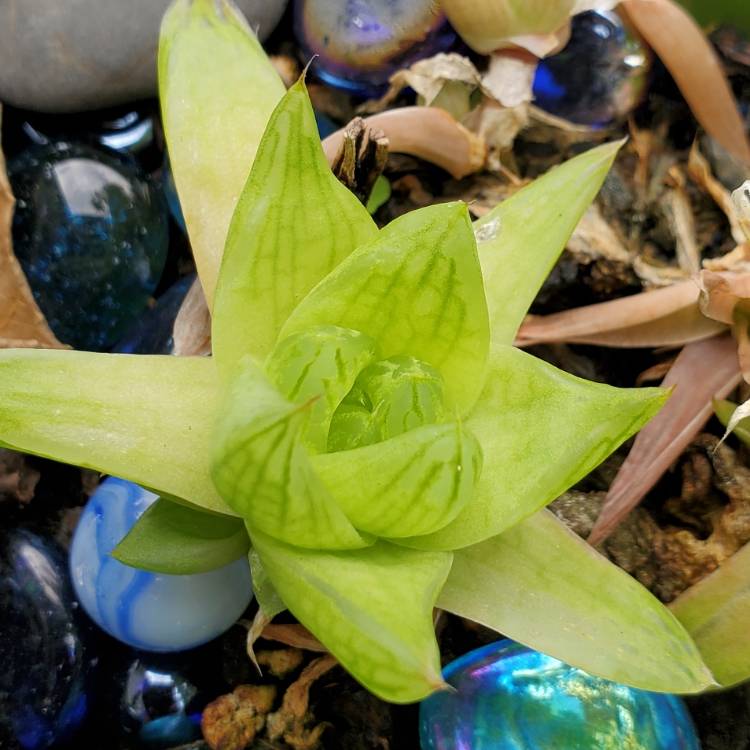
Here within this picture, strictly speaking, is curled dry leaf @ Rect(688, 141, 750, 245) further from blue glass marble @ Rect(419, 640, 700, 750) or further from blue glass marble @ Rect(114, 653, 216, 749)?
blue glass marble @ Rect(114, 653, 216, 749)

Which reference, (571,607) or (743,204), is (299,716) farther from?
(743,204)

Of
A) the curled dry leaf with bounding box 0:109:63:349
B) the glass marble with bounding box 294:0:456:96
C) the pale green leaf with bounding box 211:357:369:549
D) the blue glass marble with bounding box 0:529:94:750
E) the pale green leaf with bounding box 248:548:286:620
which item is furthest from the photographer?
the glass marble with bounding box 294:0:456:96

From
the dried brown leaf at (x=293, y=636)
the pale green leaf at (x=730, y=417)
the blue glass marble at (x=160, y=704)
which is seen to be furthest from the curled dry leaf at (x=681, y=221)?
the blue glass marble at (x=160, y=704)

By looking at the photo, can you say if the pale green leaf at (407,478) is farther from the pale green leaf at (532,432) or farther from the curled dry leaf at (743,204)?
the curled dry leaf at (743,204)

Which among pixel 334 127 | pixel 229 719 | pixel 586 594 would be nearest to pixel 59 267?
pixel 334 127

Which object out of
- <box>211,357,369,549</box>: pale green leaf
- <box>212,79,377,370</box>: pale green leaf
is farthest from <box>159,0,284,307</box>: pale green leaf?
<box>211,357,369,549</box>: pale green leaf

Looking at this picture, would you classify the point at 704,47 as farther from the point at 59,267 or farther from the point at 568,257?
the point at 59,267
